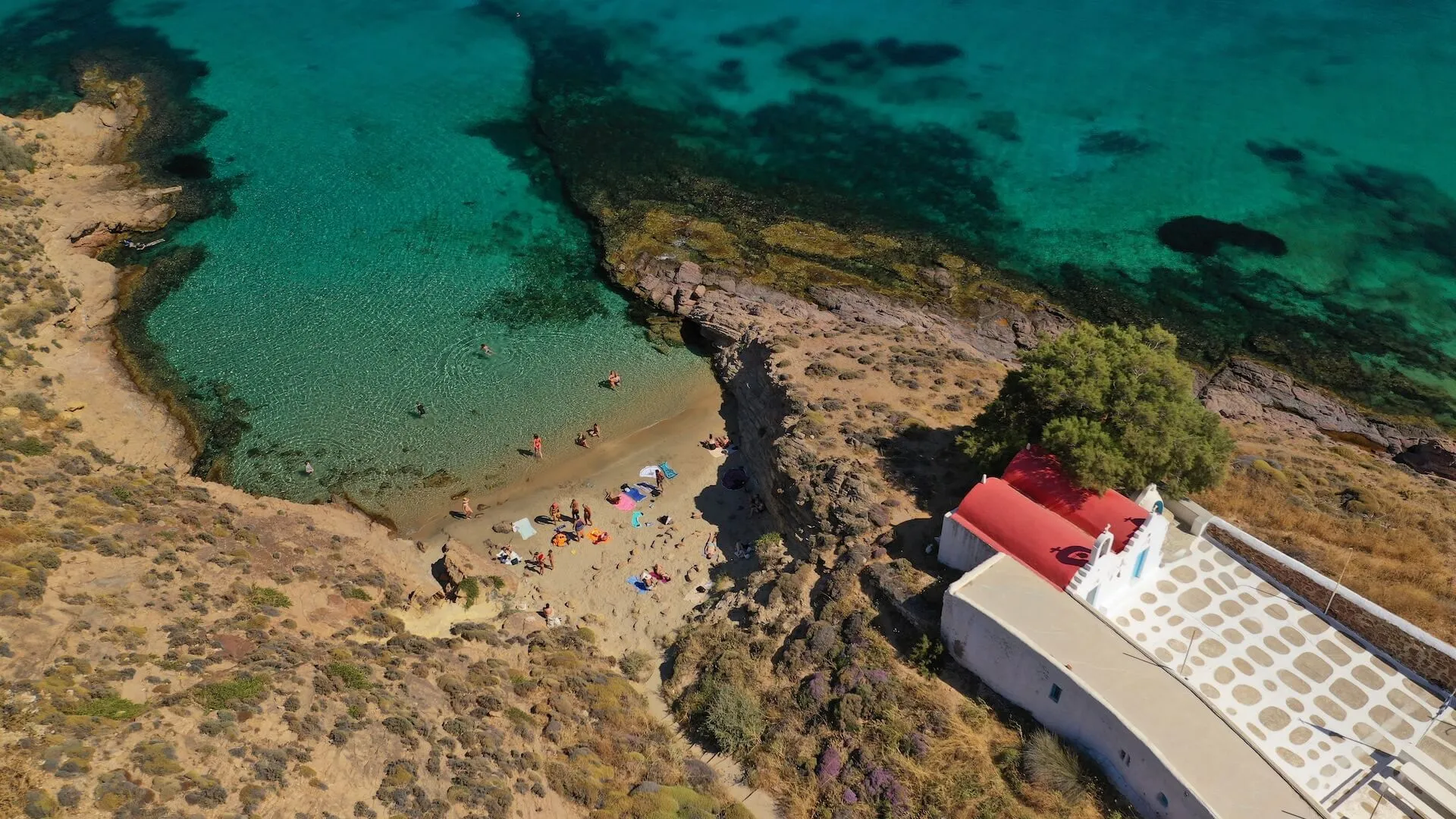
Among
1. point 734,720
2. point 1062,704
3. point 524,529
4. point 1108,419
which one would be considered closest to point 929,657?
point 1062,704

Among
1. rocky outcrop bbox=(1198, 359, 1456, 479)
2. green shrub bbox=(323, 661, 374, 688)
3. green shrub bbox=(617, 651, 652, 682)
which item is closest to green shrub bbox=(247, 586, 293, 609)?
green shrub bbox=(323, 661, 374, 688)

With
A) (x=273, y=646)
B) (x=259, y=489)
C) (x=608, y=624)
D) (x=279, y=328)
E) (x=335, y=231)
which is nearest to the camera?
(x=273, y=646)

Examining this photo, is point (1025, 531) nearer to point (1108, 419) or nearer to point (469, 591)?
point (1108, 419)

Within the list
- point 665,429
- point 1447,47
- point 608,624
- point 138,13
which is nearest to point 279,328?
point 665,429

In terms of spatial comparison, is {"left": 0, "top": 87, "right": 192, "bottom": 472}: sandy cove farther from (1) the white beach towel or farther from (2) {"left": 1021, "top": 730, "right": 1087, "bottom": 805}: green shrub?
(2) {"left": 1021, "top": 730, "right": 1087, "bottom": 805}: green shrub

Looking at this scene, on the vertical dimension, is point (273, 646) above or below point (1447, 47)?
below

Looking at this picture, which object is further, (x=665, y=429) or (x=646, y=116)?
(x=646, y=116)

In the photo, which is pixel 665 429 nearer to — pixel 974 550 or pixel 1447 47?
pixel 974 550
